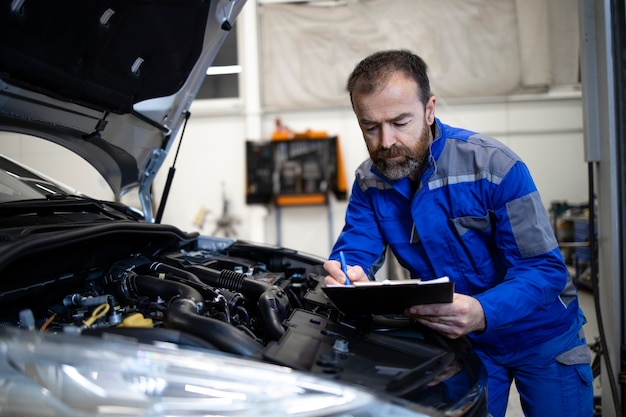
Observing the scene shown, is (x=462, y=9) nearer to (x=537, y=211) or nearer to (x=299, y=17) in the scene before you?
(x=299, y=17)

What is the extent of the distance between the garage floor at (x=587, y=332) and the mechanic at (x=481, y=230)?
1.06 meters

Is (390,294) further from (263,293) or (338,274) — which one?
(263,293)

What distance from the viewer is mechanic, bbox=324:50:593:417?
1.33 meters

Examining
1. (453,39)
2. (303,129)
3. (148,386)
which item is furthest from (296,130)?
(148,386)

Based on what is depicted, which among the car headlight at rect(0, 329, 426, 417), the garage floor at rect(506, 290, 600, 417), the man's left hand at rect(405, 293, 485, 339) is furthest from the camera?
the garage floor at rect(506, 290, 600, 417)

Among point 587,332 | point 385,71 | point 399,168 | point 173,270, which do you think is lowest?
point 587,332

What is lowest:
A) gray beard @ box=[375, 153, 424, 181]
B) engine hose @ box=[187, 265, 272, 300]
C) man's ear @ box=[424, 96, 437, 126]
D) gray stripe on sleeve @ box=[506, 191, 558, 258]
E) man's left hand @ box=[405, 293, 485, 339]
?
man's left hand @ box=[405, 293, 485, 339]

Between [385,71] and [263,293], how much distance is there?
77 centimetres

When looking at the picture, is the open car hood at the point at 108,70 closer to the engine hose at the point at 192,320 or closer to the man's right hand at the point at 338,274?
the engine hose at the point at 192,320

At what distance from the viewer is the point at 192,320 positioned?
106 cm

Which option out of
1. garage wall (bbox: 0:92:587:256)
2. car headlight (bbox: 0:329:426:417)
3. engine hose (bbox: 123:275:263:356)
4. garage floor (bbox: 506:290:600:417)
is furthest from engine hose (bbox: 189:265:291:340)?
garage wall (bbox: 0:92:587:256)

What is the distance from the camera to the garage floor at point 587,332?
2.41m

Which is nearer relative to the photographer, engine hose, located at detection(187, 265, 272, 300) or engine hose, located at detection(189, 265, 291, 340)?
engine hose, located at detection(189, 265, 291, 340)

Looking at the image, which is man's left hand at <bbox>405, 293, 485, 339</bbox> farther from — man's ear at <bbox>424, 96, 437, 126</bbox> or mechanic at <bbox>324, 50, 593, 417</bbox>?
man's ear at <bbox>424, 96, 437, 126</bbox>
